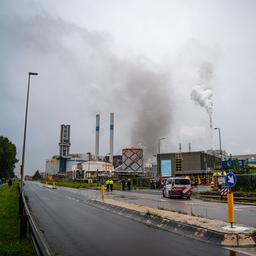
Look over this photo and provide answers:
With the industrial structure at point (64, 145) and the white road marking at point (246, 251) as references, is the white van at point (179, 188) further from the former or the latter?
the industrial structure at point (64, 145)

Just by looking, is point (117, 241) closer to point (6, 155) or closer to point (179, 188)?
point (179, 188)

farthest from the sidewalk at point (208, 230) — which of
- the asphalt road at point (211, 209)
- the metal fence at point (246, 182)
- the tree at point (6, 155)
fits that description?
the tree at point (6, 155)

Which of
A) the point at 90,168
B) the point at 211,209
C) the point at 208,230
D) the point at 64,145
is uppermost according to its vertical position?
the point at 64,145

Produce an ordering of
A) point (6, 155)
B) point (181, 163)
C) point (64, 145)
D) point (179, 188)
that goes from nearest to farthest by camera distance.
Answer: point (179, 188) → point (6, 155) → point (181, 163) → point (64, 145)

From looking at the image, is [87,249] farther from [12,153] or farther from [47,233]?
[12,153]

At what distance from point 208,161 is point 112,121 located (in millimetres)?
45468

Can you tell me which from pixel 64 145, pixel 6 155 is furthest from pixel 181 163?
pixel 64 145

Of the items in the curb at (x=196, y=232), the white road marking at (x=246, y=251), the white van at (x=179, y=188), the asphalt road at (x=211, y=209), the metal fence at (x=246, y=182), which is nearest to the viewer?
the white road marking at (x=246, y=251)

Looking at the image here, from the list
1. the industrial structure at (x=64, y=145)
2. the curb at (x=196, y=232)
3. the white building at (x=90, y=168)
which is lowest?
the curb at (x=196, y=232)

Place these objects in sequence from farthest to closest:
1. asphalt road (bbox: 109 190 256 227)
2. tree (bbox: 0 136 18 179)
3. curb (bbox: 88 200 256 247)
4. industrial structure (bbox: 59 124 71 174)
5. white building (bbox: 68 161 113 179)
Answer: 1. industrial structure (bbox: 59 124 71 174)
2. white building (bbox: 68 161 113 179)
3. tree (bbox: 0 136 18 179)
4. asphalt road (bbox: 109 190 256 227)
5. curb (bbox: 88 200 256 247)

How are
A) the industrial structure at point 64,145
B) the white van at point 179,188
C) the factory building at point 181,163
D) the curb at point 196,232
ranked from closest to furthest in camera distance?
the curb at point 196,232 → the white van at point 179,188 → the factory building at point 181,163 → the industrial structure at point 64,145

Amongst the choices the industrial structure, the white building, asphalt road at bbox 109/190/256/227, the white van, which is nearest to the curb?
asphalt road at bbox 109/190/256/227

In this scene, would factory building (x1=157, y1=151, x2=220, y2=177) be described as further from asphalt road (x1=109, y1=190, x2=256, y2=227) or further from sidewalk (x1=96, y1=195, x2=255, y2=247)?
sidewalk (x1=96, y1=195, x2=255, y2=247)

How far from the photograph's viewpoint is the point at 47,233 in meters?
9.47
